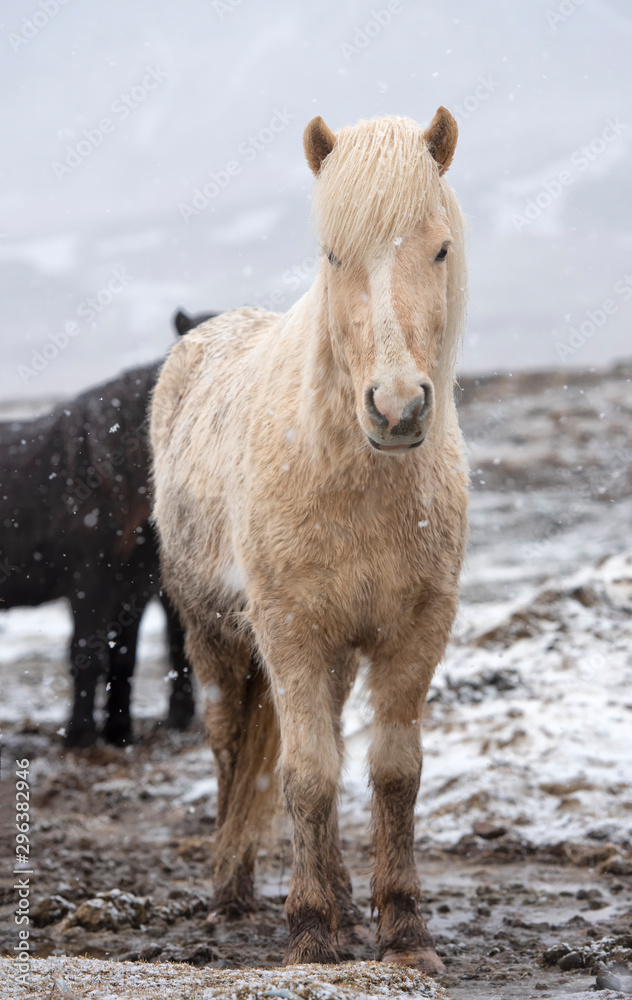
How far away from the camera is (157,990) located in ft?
7.98

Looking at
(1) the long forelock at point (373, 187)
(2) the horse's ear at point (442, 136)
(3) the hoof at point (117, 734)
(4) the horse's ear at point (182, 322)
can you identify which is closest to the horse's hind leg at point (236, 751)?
(1) the long forelock at point (373, 187)

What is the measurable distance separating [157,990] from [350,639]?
120 cm

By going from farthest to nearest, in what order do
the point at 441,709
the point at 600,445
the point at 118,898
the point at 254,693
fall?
1. the point at 600,445
2. the point at 441,709
3. the point at 254,693
4. the point at 118,898

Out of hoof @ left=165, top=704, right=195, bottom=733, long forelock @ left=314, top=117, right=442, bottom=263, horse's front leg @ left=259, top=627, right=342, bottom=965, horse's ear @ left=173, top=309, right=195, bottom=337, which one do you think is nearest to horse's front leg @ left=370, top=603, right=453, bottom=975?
horse's front leg @ left=259, top=627, right=342, bottom=965

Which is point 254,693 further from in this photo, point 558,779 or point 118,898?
point 558,779

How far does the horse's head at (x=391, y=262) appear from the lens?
2.59 meters

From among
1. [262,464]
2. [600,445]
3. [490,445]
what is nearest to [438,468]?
[262,464]

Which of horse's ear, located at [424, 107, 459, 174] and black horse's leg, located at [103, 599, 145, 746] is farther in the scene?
black horse's leg, located at [103, 599, 145, 746]

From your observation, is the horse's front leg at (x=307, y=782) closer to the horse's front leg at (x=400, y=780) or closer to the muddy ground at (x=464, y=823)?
the horse's front leg at (x=400, y=780)

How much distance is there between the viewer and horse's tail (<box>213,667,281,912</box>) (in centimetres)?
415

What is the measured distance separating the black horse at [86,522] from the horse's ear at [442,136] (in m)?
4.67

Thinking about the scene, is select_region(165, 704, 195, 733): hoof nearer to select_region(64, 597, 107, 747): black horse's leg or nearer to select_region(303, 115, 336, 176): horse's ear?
select_region(64, 597, 107, 747): black horse's leg

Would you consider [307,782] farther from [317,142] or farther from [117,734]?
[117,734]

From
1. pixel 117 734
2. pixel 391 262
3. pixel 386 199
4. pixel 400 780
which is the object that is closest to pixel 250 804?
pixel 400 780
